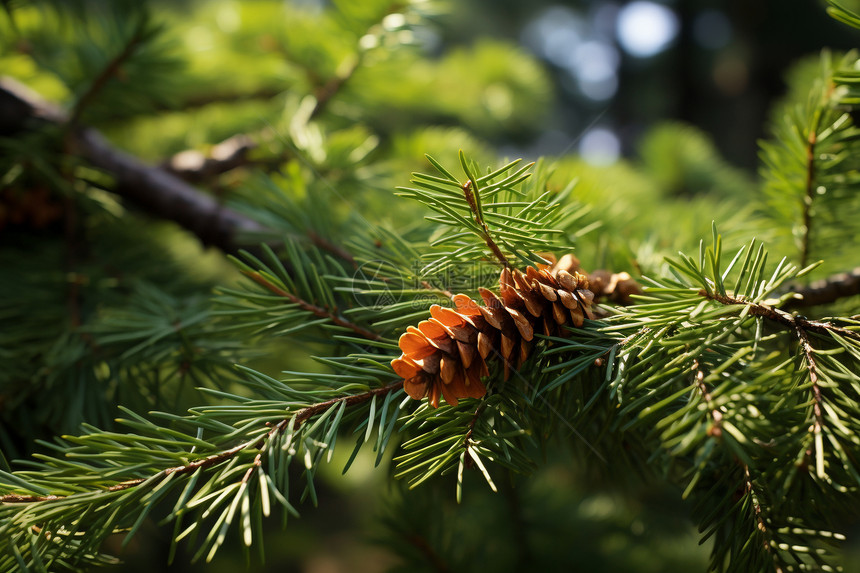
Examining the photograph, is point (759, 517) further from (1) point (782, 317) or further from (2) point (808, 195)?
(2) point (808, 195)

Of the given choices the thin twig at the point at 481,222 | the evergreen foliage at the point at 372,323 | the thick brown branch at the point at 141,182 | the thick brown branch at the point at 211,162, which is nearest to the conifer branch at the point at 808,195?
the evergreen foliage at the point at 372,323

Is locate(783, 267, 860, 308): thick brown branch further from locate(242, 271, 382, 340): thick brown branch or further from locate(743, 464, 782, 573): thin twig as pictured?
locate(242, 271, 382, 340): thick brown branch

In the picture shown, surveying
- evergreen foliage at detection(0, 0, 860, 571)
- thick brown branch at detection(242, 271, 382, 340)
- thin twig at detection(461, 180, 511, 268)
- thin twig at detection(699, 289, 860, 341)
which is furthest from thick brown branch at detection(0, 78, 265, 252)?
thin twig at detection(699, 289, 860, 341)

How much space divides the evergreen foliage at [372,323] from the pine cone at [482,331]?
1 cm

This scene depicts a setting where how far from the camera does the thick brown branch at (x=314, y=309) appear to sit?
32cm

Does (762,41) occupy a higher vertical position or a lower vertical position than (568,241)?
higher

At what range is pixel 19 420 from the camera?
1.33ft

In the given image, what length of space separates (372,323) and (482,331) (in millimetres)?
96

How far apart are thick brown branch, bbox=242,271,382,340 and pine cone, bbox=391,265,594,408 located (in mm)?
72

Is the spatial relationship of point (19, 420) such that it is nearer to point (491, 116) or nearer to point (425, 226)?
point (425, 226)

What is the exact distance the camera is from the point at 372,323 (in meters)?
0.33

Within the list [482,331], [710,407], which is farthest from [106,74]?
[710,407]

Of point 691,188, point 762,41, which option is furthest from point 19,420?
point 762,41

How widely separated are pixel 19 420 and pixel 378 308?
33 centimetres
